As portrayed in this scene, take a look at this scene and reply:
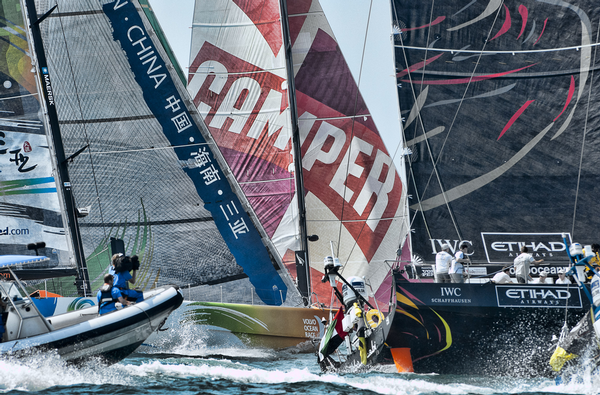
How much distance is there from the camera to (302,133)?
1705 cm

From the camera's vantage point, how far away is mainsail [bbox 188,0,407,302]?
16500mm

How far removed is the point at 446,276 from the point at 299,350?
356 cm

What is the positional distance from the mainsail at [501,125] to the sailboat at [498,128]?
2 cm

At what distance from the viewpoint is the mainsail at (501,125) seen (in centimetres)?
1134

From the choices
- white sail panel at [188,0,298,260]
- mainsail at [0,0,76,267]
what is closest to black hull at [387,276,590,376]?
mainsail at [0,0,76,267]

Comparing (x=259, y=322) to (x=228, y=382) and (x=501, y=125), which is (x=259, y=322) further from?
(x=501, y=125)

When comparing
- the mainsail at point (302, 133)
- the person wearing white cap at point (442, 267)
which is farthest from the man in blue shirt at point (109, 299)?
the mainsail at point (302, 133)

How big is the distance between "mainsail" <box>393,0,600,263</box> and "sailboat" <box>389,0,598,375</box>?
0.06ft

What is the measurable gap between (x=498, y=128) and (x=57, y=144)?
25.5 feet

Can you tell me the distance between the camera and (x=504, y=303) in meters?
8.82

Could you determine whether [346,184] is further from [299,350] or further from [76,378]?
[76,378]

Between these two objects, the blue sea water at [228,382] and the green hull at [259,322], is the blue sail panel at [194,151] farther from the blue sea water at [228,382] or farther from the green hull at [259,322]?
the blue sea water at [228,382]

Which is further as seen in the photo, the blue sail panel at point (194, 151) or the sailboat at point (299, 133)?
the sailboat at point (299, 133)

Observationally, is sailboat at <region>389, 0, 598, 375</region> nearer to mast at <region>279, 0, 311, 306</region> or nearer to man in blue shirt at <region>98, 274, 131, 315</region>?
mast at <region>279, 0, 311, 306</region>
